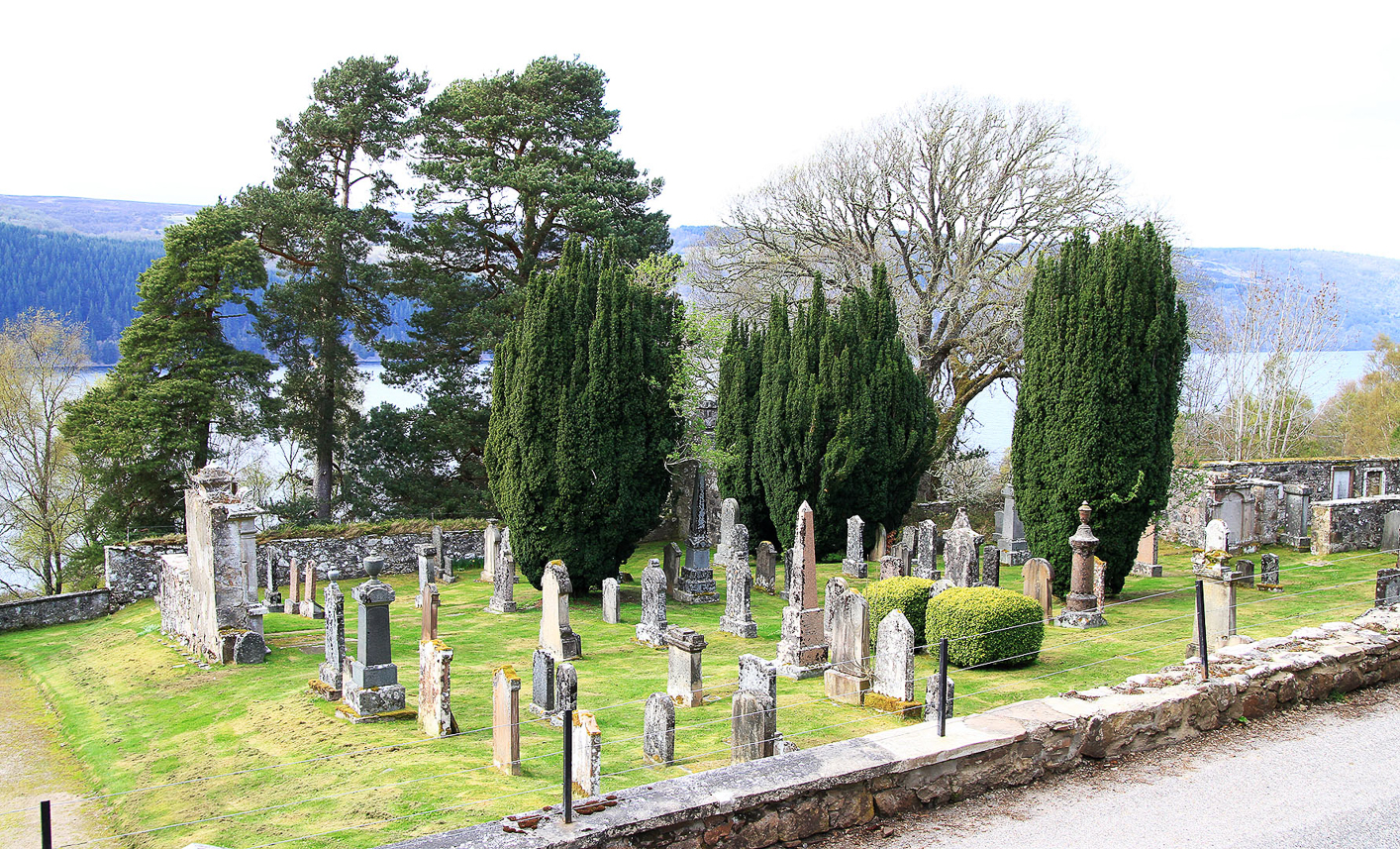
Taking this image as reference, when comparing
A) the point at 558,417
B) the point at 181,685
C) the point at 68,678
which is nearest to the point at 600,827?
the point at 181,685

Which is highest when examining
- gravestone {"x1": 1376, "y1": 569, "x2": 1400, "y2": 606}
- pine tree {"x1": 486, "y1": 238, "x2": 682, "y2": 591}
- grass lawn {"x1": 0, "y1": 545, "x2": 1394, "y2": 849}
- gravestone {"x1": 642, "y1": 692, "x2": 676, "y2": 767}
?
pine tree {"x1": 486, "y1": 238, "x2": 682, "y2": 591}

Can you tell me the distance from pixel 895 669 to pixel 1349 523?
620 inches

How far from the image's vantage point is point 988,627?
33.2 feet

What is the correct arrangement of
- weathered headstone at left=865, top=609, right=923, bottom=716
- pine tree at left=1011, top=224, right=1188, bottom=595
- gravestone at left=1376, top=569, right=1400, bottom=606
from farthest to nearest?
pine tree at left=1011, top=224, right=1188, bottom=595 → gravestone at left=1376, top=569, right=1400, bottom=606 → weathered headstone at left=865, top=609, right=923, bottom=716

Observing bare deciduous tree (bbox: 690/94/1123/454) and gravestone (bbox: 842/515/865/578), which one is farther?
bare deciduous tree (bbox: 690/94/1123/454)

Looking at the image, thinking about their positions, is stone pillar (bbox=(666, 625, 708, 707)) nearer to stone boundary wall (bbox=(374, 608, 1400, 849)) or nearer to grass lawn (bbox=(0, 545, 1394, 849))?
grass lawn (bbox=(0, 545, 1394, 849))

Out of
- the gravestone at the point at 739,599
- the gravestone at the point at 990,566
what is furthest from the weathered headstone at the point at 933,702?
the gravestone at the point at 990,566

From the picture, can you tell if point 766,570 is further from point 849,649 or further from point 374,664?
point 374,664

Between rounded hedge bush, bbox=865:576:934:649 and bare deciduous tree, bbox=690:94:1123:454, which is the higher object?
bare deciduous tree, bbox=690:94:1123:454

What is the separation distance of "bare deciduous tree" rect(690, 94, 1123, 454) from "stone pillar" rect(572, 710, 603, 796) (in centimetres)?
1734

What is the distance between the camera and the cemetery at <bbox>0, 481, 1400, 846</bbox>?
23.6 ft

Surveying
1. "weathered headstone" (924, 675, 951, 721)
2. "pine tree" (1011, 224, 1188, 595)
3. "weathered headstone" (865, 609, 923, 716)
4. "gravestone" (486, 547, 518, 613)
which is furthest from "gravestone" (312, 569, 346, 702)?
"pine tree" (1011, 224, 1188, 595)

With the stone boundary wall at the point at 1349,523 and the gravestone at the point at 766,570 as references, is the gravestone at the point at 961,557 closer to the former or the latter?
the gravestone at the point at 766,570

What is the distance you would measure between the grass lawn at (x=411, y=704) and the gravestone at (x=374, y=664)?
304mm
